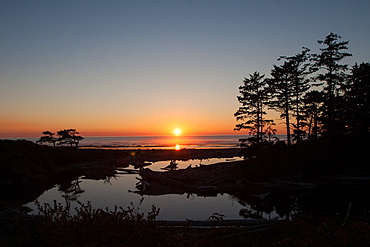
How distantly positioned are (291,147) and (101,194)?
25224mm

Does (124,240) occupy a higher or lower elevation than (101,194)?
higher

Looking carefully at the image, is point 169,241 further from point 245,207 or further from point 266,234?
point 245,207

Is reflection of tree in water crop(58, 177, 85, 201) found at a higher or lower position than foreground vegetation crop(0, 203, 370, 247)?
lower

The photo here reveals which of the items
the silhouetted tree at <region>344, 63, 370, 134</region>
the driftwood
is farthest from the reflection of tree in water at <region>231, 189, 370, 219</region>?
the silhouetted tree at <region>344, 63, 370, 134</region>

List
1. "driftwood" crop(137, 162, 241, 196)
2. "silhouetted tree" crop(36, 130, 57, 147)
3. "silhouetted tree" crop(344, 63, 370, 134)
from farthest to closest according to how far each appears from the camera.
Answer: "silhouetted tree" crop(36, 130, 57, 147)
"silhouetted tree" crop(344, 63, 370, 134)
"driftwood" crop(137, 162, 241, 196)

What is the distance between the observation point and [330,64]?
123 ft

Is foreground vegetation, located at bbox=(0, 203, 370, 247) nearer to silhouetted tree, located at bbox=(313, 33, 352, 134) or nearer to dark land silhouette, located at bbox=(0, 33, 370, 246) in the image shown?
dark land silhouette, located at bbox=(0, 33, 370, 246)

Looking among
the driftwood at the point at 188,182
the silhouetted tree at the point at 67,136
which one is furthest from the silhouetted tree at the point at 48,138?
the driftwood at the point at 188,182

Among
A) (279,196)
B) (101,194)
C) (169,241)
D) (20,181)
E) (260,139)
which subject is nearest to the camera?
(169,241)

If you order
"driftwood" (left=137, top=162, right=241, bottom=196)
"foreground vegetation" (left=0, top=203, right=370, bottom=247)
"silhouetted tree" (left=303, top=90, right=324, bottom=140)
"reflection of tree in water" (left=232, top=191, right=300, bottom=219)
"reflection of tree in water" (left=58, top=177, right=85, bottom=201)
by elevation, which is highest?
"silhouetted tree" (left=303, top=90, right=324, bottom=140)

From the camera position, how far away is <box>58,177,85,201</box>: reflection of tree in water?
24750mm

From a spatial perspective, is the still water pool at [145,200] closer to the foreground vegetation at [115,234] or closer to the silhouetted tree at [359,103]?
the foreground vegetation at [115,234]

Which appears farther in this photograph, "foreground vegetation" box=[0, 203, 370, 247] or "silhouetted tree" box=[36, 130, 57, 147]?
"silhouetted tree" box=[36, 130, 57, 147]

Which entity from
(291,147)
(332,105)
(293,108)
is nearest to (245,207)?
(291,147)
